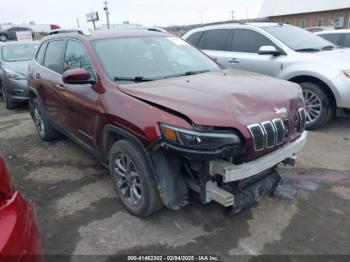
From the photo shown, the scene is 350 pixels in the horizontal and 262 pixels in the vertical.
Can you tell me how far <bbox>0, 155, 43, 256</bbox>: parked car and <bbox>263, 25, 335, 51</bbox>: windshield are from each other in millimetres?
5416

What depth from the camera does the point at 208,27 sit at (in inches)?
281

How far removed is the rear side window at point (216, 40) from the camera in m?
6.73

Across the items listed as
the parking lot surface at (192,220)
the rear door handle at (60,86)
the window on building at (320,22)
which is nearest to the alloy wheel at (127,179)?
the parking lot surface at (192,220)

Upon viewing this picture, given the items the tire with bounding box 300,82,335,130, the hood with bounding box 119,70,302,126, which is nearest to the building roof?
the tire with bounding box 300,82,335,130

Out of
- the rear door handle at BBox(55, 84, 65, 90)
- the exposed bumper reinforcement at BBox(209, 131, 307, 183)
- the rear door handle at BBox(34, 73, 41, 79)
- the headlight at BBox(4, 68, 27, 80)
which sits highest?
the rear door handle at BBox(34, 73, 41, 79)

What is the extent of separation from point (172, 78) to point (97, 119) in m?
0.90

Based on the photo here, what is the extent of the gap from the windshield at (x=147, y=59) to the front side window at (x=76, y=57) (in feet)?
0.57

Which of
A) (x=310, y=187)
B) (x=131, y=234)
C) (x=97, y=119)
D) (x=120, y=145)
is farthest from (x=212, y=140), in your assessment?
(x=310, y=187)

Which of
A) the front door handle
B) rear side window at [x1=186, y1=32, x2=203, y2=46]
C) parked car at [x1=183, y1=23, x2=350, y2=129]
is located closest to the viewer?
parked car at [x1=183, y1=23, x2=350, y2=129]

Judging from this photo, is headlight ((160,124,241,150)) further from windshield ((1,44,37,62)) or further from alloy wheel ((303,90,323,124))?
windshield ((1,44,37,62))

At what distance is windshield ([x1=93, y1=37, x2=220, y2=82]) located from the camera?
3.28m

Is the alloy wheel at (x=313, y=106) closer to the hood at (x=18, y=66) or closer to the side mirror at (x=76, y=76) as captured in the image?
the side mirror at (x=76, y=76)

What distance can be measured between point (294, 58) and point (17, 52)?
7.32 m

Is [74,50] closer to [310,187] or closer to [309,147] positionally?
[310,187]
